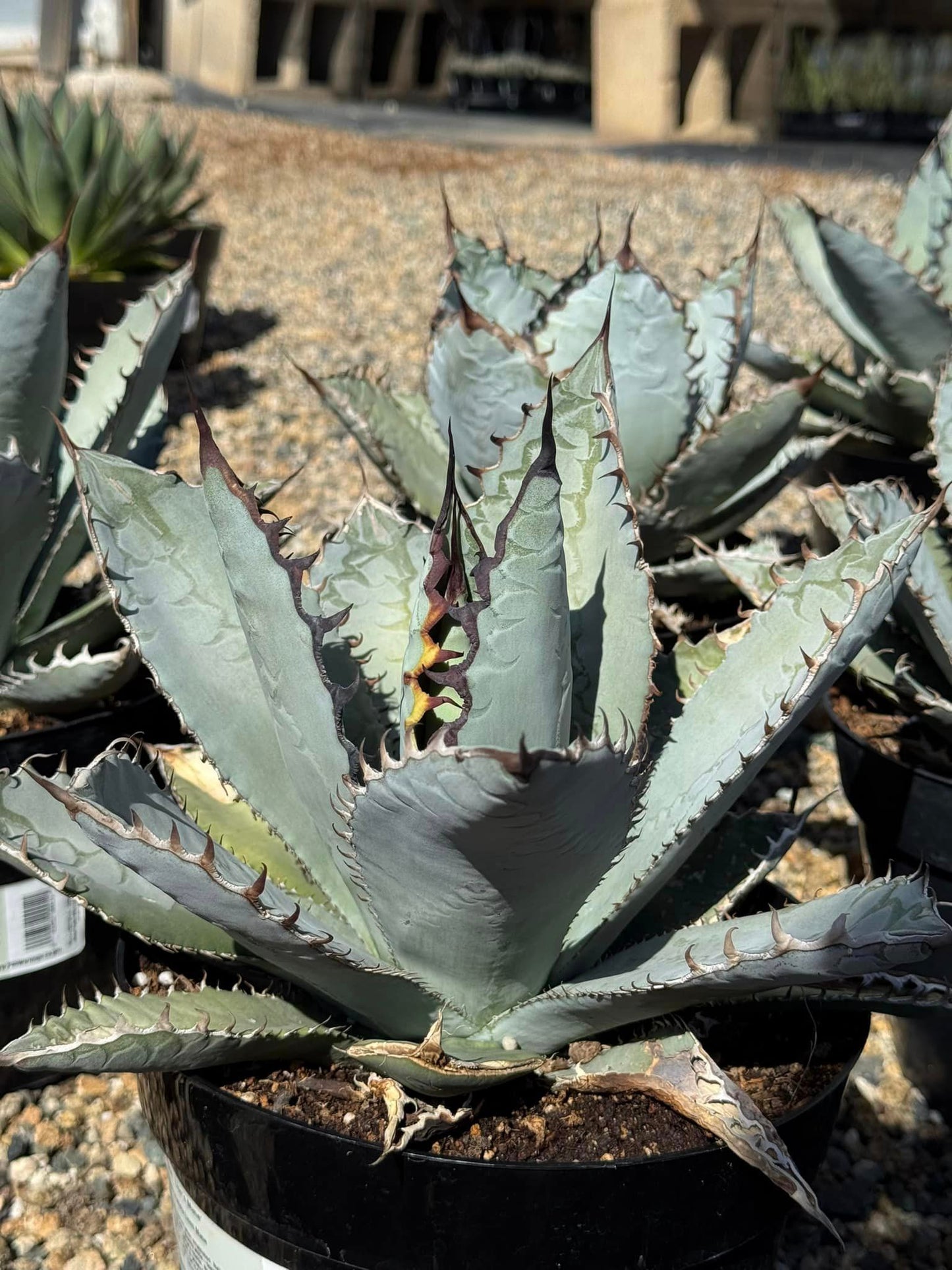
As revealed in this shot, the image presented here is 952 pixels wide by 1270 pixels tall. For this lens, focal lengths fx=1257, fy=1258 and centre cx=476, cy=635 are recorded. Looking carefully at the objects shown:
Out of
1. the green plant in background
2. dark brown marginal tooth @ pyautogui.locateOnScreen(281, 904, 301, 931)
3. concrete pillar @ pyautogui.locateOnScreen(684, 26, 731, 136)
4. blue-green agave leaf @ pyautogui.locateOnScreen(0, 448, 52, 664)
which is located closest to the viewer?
dark brown marginal tooth @ pyautogui.locateOnScreen(281, 904, 301, 931)

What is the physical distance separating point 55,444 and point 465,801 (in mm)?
1006

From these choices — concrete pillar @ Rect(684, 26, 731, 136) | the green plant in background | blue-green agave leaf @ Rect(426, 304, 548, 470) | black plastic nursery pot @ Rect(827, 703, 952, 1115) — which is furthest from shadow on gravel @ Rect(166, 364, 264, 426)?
concrete pillar @ Rect(684, 26, 731, 136)

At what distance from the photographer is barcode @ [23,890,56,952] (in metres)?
1.42

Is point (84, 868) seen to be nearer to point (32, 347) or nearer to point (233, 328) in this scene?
point (32, 347)

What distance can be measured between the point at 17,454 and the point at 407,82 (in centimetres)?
1565

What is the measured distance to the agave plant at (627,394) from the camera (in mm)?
1589

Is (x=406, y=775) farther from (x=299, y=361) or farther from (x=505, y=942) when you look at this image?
(x=299, y=361)

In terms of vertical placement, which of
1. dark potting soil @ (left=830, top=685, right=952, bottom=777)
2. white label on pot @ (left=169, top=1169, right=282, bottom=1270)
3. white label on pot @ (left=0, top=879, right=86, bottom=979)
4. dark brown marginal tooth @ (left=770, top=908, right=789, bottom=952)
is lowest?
white label on pot @ (left=169, top=1169, right=282, bottom=1270)

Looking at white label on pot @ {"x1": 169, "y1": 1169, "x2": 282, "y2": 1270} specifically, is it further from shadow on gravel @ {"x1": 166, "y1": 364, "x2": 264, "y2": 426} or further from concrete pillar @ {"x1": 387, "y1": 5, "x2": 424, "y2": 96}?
concrete pillar @ {"x1": 387, "y1": 5, "x2": 424, "y2": 96}

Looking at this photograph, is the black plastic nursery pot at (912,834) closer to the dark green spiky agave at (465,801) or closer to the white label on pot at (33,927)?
the dark green spiky agave at (465,801)

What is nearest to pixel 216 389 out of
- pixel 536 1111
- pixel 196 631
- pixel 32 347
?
pixel 32 347

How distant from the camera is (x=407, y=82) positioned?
50.8ft

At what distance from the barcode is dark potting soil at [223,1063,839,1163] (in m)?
0.48

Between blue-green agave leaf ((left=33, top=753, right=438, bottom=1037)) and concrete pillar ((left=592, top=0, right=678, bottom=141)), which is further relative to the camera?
concrete pillar ((left=592, top=0, right=678, bottom=141))
